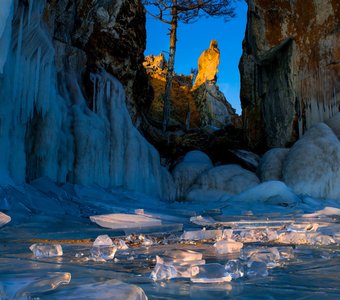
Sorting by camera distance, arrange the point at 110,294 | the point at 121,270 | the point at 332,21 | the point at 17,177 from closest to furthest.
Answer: the point at 110,294 < the point at 121,270 < the point at 17,177 < the point at 332,21

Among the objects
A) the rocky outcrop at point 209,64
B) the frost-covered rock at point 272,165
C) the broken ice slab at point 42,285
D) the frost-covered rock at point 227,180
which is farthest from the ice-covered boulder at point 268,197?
the rocky outcrop at point 209,64

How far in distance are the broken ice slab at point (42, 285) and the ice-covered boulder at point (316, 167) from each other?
8.74 meters

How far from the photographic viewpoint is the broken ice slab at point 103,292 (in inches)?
40.4

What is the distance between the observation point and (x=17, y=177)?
5.53 meters

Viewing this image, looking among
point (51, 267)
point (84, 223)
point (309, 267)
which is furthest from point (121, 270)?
point (84, 223)

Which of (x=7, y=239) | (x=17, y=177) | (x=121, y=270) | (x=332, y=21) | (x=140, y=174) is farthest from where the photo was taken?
(x=332, y=21)

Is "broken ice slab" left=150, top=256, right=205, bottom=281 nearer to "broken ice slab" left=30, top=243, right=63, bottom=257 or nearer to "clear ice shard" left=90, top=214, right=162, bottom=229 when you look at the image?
"broken ice slab" left=30, top=243, right=63, bottom=257

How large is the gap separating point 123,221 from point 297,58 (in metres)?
9.26

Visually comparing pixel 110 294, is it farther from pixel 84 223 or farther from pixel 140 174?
pixel 140 174

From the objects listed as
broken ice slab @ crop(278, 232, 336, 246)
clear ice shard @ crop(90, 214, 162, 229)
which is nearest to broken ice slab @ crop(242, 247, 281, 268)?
broken ice slab @ crop(278, 232, 336, 246)

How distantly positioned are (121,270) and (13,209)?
2923mm

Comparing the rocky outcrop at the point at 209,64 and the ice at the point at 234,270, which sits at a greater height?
the rocky outcrop at the point at 209,64

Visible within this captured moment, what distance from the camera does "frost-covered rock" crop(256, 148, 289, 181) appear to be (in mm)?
10367

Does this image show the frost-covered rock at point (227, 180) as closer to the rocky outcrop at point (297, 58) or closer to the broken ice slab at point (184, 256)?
the rocky outcrop at point (297, 58)
